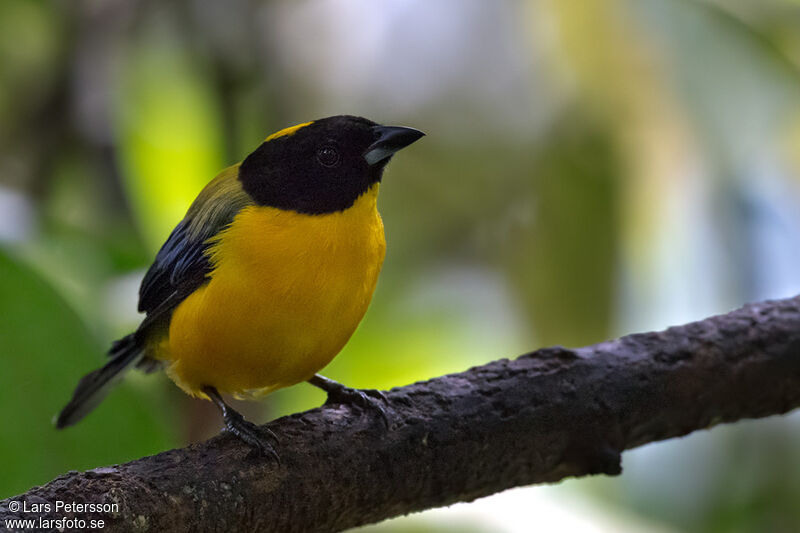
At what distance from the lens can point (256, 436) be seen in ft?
7.38

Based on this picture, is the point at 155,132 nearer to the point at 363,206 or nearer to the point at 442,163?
the point at 442,163

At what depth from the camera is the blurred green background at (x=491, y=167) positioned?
400 cm

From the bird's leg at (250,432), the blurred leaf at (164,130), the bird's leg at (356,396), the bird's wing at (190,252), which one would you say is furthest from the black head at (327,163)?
the blurred leaf at (164,130)

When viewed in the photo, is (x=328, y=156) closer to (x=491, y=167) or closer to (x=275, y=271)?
(x=275, y=271)

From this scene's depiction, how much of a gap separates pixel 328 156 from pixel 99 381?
3.78 ft

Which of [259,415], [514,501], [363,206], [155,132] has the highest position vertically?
[155,132]

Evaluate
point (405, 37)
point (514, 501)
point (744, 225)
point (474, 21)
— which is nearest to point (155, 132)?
point (405, 37)

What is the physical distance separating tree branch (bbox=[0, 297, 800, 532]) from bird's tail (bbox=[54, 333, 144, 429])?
2.93ft

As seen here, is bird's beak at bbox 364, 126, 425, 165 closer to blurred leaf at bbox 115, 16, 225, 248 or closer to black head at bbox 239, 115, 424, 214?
black head at bbox 239, 115, 424, 214

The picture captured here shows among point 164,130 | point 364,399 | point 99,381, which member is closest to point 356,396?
point 364,399

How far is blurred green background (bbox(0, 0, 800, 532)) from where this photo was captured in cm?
400

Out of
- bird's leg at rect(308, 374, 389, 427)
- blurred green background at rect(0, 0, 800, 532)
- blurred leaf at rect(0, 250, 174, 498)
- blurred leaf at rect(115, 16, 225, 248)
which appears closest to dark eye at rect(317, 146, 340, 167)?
bird's leg at rect(308, 374, 389, 427)

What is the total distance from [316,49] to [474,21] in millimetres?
914

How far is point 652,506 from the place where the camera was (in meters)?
4.15
